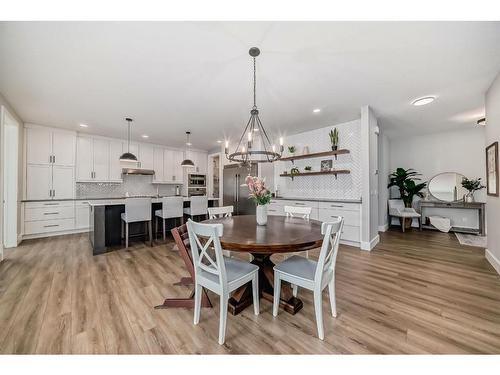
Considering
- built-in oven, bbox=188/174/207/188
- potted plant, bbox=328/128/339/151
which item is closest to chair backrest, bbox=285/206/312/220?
potted plant, bbox=328/128/339/151

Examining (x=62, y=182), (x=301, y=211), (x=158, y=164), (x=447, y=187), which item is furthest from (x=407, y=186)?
(x=62, y=182)

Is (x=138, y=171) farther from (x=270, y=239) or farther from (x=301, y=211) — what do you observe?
(x=270, y=239)

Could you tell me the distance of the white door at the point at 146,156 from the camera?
239 inches

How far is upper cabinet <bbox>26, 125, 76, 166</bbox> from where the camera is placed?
14.4 feet

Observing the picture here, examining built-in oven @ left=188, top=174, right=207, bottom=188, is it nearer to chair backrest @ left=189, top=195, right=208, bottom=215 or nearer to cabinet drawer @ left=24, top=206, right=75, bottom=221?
chair backrest @ left=189, top=195, right=208, bottom=215

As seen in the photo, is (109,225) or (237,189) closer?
(109,225)

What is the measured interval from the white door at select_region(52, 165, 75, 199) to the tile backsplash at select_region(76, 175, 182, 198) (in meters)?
0.19

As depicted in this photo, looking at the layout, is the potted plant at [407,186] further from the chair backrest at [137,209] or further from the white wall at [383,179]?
the chair backrest at [137,209]

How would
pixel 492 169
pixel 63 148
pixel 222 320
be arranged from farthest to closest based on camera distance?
pixel 63 148 → pixel 492 169 → pixel 222 320

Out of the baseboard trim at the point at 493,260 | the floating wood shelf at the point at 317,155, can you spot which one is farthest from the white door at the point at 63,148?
the baseboard trim at the point at 493,260

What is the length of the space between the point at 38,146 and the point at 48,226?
1.82m

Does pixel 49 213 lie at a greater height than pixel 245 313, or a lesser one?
greater

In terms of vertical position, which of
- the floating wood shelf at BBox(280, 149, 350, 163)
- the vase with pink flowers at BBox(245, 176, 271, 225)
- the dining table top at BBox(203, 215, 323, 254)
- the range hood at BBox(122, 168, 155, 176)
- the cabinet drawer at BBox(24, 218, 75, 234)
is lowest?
the cabinet drawer at BBox(24, 218, 75, 234)

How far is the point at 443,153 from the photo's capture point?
17.3 ft
